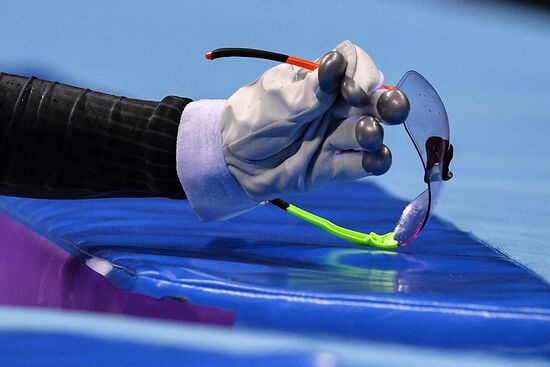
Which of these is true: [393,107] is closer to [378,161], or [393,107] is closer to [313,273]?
[378,161]

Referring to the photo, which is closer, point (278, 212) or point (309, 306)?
point (309, 306)

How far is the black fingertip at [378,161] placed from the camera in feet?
3.31

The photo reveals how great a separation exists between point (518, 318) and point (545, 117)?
1.60 m

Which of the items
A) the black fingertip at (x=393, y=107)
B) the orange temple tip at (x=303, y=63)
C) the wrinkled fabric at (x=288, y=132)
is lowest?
the wrinkled fabric at (x=288, y=132)

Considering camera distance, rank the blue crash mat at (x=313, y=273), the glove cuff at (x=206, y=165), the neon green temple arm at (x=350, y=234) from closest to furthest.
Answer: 1. the blue crash mat at (x=313, y=273)
2. the glove cuff at (x=206, y=165)
3. the neon green temple arm at (x=350, y=234)

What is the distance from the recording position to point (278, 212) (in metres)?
1.50

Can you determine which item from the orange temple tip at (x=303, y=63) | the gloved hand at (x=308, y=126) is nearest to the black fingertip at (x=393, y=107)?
the gloved hand at (x=308, y=126)

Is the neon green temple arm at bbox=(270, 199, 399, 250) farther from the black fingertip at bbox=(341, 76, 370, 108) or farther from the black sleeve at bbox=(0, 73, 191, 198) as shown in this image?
the black fingertip at bbox=(341, 76, 370, 108)

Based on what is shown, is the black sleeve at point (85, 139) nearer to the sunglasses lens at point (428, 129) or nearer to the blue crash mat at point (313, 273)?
the blue crash mat at point (313, 273)

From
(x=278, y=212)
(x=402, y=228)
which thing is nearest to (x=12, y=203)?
(x=278, y=212)

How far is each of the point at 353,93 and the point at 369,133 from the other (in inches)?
1.6

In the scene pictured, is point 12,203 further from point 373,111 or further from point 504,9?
point 504,9

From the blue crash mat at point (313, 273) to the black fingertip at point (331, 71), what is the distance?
20 cm

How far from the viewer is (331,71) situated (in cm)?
98
